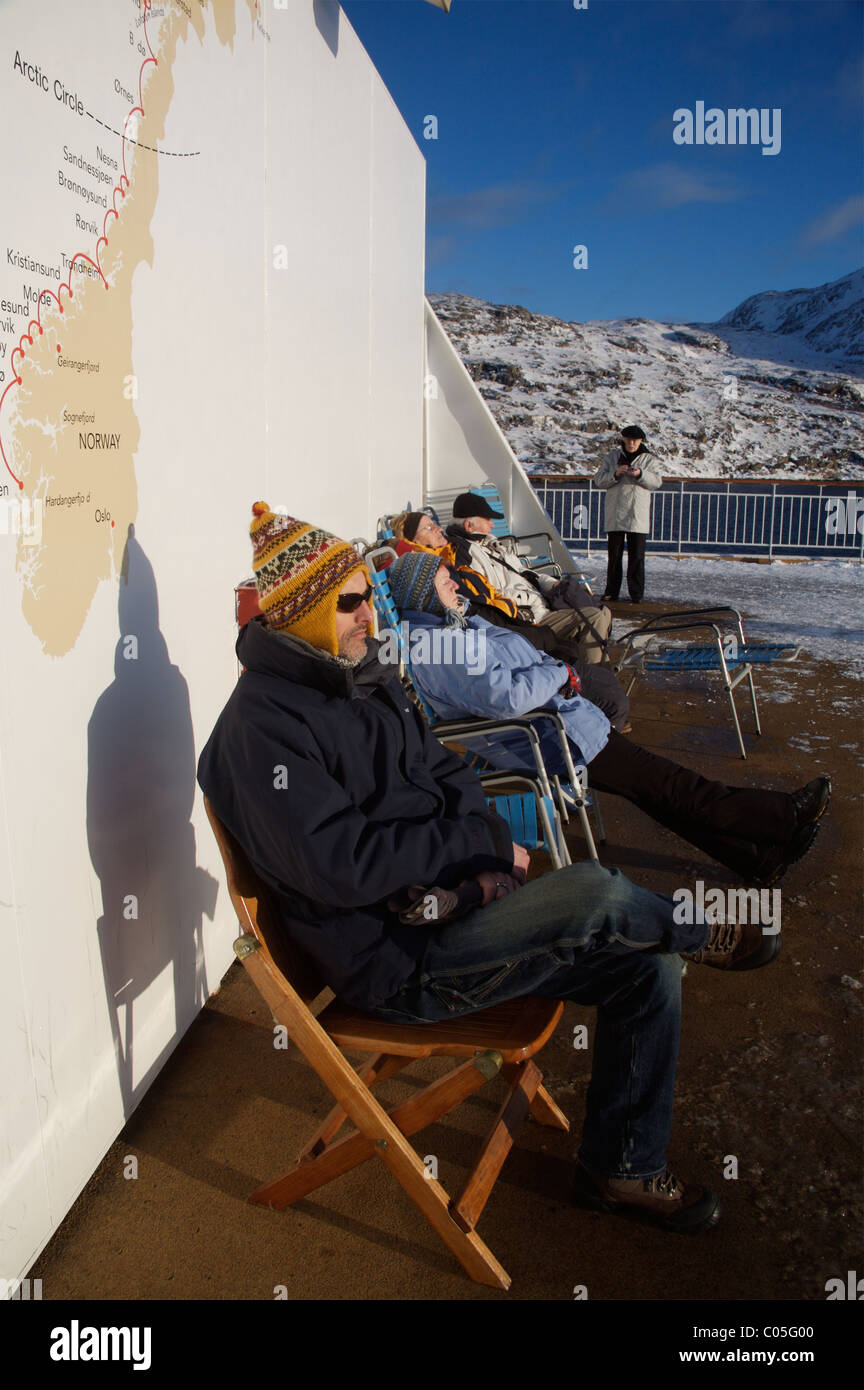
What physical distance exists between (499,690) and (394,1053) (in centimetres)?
161

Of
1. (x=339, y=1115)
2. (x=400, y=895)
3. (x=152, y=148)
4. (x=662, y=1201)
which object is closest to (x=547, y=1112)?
(x=662, y=1201)

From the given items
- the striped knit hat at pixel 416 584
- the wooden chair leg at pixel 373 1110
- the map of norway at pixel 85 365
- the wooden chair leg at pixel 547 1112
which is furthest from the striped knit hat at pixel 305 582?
the striped knit hat at pixel 416 584

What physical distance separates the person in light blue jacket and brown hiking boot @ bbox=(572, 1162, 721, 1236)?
1.45m

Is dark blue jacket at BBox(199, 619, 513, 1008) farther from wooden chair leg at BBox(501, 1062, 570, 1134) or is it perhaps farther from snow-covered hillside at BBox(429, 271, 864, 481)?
snow-covered hillside at BBox(429, 271, 864, 481)

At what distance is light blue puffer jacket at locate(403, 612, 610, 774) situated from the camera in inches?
128

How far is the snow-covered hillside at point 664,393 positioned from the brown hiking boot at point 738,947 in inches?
1844

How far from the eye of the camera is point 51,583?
183 cm

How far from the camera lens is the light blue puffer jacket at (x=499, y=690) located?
3.24 meters
